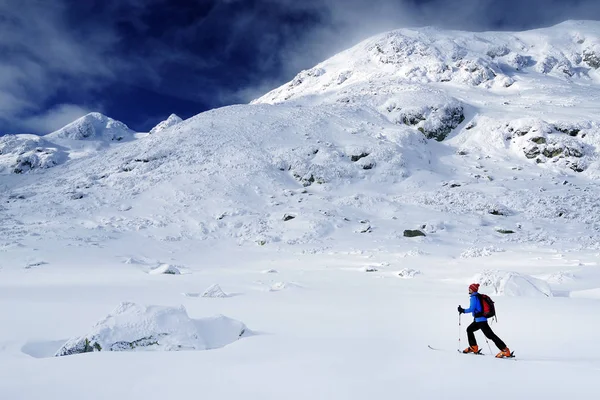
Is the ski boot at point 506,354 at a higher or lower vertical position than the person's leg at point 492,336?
lower

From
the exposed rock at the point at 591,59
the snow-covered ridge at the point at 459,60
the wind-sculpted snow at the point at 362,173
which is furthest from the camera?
the exposed rock at the point at 591,59

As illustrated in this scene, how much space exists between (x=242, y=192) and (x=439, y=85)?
5461 cm

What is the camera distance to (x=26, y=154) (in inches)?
3802

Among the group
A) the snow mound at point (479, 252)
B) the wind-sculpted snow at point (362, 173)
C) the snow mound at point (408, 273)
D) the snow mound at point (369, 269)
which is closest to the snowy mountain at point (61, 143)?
the wind-sculpted snow at point (362, 173)

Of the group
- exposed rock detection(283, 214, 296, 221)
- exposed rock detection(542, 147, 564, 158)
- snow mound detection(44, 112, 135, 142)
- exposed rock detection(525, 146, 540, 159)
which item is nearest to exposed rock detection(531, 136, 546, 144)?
exposed rock detection(525, 146, 540, 159)

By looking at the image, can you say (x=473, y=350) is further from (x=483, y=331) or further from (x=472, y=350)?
(x=483, y=331)

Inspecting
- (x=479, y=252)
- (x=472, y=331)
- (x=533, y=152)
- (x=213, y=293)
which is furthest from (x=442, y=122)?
(x=472, y=331)

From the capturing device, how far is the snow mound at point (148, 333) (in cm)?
580

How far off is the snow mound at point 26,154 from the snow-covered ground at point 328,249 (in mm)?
54546

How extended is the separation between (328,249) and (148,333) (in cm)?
2059

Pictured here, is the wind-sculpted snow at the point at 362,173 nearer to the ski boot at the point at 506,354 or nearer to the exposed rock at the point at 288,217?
the exposed rock at the point at 288,217

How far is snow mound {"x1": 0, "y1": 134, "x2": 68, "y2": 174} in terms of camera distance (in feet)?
309

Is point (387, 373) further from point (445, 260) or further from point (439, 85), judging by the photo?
point (439, 85)

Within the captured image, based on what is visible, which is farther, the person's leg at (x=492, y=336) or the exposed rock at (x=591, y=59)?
the exposed rock at (x=591, y=59)
